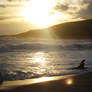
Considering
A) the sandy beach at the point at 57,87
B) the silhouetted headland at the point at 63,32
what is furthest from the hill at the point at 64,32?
the sandy beach at the point at 57,87

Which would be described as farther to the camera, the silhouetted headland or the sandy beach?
the silhouetted headland

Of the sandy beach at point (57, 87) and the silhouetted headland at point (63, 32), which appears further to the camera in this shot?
the silhouetted headland at point (63, 32)

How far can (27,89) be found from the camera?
28.0 feet

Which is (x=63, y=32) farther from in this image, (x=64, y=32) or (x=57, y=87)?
(x=57, y=87)

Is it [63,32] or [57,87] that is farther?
[63,32]

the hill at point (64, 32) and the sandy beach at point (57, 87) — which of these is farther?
the hill at point (64, 32)

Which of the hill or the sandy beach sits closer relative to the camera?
the sandy beach

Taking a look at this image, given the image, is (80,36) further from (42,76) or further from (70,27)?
(42,76)

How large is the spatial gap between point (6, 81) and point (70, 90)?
3172 millimetres

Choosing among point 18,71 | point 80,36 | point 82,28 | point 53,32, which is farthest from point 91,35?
point 18,71

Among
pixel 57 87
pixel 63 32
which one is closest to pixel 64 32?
pixel 63 32

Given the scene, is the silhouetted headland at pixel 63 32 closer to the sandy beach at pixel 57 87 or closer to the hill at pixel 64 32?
the hill at pixel 64 32

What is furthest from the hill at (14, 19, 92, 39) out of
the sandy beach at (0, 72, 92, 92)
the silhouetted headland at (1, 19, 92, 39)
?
the sandy beach at (0, 72, 92, 92)

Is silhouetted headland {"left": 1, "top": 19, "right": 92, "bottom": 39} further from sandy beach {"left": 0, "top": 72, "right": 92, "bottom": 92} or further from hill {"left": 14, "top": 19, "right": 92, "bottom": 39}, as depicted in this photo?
sandy beach {"left": 0, "top": 72, "right": 92, "bottom": 92}
